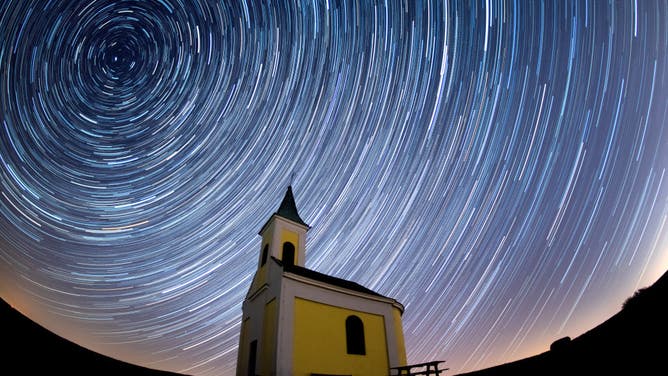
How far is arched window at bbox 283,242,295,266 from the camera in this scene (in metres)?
17.4

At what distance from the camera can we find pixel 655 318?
2.79 m

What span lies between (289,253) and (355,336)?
639cm

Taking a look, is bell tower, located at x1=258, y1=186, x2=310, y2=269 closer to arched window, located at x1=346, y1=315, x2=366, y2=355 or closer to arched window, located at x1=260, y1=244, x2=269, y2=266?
arched window, located at x1=260, y1=244, x2=269, y2=266

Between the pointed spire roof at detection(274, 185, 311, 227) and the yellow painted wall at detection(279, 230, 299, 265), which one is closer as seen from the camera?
the yellow painted wall at detection(279, 230, 299, 265)

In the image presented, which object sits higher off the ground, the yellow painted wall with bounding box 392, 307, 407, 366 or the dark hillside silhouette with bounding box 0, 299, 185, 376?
the yellow painted wall with bounding box 392, 307, 407, 366

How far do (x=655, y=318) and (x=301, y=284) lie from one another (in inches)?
451

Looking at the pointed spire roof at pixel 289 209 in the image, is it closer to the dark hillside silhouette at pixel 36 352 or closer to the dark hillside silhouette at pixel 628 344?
the dark hillside silhouette at pixel 36 352

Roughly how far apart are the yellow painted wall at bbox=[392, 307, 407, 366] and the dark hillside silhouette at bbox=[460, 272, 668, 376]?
11.1 metres

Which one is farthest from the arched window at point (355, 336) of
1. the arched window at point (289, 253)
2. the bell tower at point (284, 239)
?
the arched window at point (289, 253)

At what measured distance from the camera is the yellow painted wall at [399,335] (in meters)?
13.9

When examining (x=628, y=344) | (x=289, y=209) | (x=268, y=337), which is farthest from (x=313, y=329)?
(x=628, y=344)

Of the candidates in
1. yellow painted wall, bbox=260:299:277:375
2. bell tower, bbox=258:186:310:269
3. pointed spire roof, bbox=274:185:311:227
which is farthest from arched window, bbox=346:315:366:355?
pointed spire roof, bbox=274:185:311:227

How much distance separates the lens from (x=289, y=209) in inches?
803

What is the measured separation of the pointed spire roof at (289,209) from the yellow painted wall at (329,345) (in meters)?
7.05
